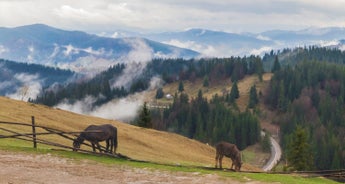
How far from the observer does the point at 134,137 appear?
58562 millimetres

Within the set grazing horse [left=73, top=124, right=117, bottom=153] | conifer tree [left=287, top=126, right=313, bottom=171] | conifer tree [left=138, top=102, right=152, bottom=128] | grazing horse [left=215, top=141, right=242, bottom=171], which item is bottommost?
conifer tree [left=287, top=126, right=313, bottom=171]

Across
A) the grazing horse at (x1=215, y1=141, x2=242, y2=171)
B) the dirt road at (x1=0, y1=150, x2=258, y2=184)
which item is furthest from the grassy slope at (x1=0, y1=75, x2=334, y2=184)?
the dirt road at (x1=0, y1=150, x2=258, y2=184)

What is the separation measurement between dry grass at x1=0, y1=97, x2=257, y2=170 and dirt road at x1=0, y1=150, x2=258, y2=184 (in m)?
15.3

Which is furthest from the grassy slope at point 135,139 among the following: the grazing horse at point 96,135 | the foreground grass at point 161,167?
the foreground grass at point 161,167

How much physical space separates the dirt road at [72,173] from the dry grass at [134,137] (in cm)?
1526

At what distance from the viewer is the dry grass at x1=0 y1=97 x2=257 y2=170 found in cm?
5069

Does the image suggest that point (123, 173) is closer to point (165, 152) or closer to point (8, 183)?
point (8, 183)

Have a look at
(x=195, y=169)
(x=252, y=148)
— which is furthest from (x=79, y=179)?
(x=252, y=148)

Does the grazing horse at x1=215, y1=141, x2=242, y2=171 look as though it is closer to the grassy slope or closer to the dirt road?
the grassy slope

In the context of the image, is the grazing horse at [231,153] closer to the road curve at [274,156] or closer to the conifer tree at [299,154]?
the conifer tree at [299,154]

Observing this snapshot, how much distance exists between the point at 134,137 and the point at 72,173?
33.0m

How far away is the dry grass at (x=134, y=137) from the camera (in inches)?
1996

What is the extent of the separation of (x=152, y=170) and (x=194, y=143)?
141 ft

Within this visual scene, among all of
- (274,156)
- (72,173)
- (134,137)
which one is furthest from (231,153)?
(274,156)
